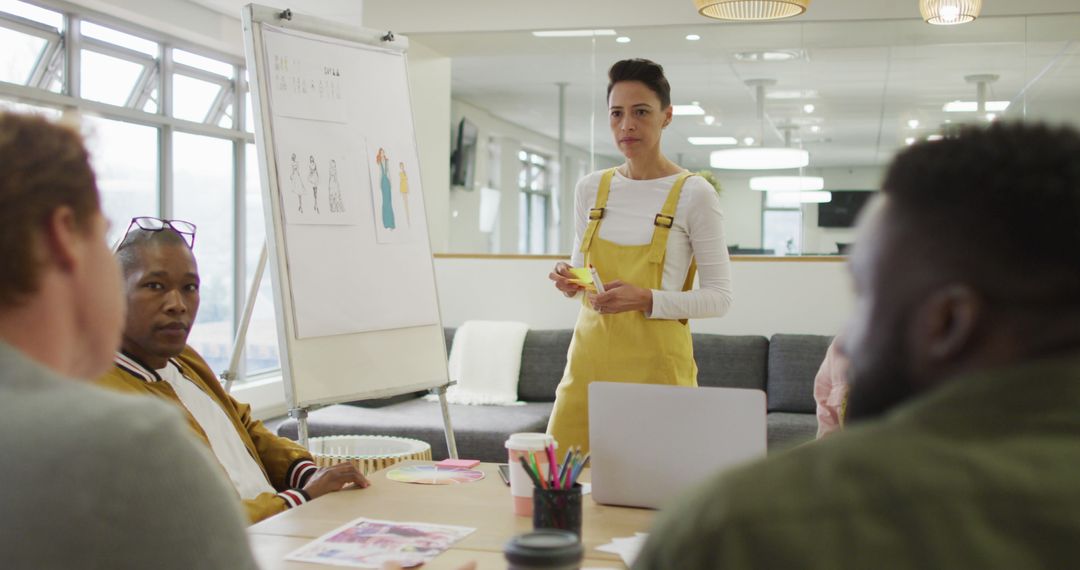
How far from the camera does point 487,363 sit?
5121 mm

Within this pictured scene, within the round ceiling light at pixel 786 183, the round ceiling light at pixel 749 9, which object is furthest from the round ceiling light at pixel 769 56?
the round ceiling light at pixel 749 9

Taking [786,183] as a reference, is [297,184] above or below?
below

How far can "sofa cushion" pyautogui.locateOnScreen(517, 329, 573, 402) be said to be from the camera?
16.7ft

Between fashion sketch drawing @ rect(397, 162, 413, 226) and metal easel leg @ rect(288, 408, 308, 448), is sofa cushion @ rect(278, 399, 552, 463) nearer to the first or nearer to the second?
fashion sketch drawing @ rect(397, 162, 413, 226)

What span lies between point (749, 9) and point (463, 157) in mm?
2886

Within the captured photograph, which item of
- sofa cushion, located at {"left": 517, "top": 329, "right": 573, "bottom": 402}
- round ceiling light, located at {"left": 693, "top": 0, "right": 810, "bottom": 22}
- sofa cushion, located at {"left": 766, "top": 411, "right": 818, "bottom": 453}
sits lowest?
sofa cushion, located at {"left": 766, "top": 411, "right": 818, "bottom": 453}

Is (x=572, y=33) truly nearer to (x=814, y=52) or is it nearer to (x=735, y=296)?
(x=814, y=52)

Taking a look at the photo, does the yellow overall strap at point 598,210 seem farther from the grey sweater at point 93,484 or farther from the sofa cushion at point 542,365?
the sofa cushion at point 542,365

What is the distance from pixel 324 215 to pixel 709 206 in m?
1.26

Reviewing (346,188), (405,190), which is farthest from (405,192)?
Answer: (346,188)

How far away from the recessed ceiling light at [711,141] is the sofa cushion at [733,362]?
130 centimetres

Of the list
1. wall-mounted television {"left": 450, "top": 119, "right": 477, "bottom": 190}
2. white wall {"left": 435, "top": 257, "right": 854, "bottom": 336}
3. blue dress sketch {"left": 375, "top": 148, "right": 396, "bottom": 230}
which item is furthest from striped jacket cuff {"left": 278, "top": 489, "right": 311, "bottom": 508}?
wall-mounted television {"left": 450, "top": 119, "right": 477, "bottom": 190}

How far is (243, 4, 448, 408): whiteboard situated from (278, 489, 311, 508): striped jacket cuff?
0.96 meters

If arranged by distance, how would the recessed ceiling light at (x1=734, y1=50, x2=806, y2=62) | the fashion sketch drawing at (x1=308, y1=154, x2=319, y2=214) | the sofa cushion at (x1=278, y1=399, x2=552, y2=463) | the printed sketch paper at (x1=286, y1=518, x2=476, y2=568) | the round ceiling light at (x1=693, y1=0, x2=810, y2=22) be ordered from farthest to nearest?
1. the recessed ceiling light at (x1=734, y1=50, x2=806, y2=62)
2. the sofa cushion at (x1=278, y1=399, x2=552, y2=463)
3. the round ceiling light at (x1=693, y1=0, x2=810, y2=22)
4. the fashion sketch drawing at (x1=308, y1=154, x2=319, y2=214)
5. the printed sketch paper at (x1=286, y1=518, x2=476, y2=568)
